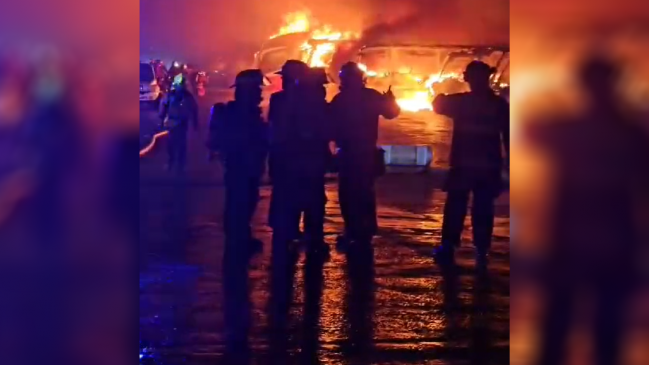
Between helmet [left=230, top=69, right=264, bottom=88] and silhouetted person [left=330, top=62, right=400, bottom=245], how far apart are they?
1.23 feet

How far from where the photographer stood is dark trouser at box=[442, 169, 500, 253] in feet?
13.3

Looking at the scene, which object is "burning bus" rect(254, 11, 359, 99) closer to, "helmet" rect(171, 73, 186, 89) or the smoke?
the smoke

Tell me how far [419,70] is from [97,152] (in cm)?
160

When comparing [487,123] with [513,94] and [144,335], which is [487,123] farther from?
[144,335]

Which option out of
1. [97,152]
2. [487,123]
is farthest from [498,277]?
[97,152]

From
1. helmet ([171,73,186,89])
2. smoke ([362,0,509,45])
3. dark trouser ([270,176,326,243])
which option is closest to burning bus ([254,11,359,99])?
smoke ([362,0,509,45])

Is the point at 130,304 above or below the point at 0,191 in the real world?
below

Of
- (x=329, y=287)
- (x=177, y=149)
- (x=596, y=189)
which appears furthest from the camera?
(x=329, y=287)

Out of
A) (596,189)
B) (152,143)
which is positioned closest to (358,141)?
(152,143)

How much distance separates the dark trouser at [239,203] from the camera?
3.97m

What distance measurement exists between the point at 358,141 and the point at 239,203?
26.1 inches

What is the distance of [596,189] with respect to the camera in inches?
152

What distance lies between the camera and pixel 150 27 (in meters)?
3.83

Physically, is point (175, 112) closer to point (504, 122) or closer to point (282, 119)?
point (282, 119)
